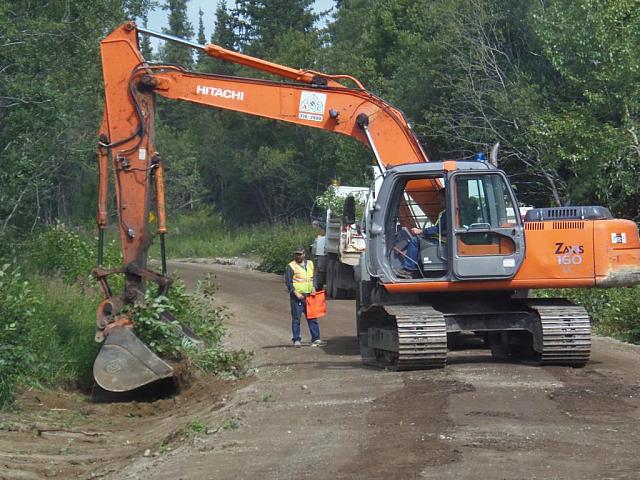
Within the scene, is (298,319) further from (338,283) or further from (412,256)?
(338,283)

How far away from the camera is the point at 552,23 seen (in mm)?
25953

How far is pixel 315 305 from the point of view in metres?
17.5

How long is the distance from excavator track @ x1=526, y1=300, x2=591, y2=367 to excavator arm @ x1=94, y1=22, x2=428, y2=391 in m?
2.90

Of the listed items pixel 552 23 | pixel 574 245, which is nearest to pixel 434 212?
pixel 574 245

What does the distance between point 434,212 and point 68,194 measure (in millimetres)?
25668

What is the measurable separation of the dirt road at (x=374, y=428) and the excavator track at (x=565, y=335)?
207 mm

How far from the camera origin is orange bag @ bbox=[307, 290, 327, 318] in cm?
1745

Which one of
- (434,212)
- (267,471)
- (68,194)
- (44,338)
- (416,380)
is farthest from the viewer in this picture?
(68,194)

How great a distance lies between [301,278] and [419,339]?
502 cm

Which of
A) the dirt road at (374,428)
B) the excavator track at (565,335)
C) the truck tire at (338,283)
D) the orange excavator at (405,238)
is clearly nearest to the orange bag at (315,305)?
the dirt road at (374,428)

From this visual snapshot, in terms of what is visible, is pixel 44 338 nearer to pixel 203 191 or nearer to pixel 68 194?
pixel 68 194

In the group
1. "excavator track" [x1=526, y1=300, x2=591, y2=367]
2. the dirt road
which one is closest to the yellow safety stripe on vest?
the dirt road

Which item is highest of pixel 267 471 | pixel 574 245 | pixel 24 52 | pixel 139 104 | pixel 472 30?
pixel 472 30

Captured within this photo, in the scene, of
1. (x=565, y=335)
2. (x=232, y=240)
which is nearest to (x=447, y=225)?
(x=565, y=335)
